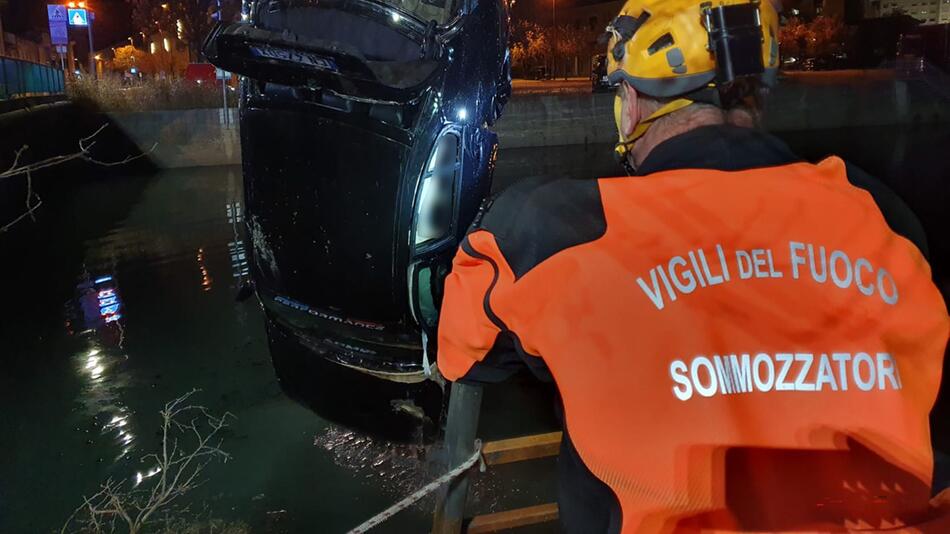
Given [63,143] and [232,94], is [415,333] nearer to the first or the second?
[63,143]

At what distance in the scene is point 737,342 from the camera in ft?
3.20

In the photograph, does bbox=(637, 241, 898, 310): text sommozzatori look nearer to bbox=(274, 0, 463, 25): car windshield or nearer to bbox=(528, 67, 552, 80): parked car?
bbox=(274, 0, 463, 25): car windshield

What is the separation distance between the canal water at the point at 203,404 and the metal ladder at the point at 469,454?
2.79 feet

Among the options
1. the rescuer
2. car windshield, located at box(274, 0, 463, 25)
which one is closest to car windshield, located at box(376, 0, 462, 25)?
car windshield, located at box(274, 0, 463, 25)

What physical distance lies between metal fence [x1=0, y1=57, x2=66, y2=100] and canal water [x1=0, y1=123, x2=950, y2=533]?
6651 mm

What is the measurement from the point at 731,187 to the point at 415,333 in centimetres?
270

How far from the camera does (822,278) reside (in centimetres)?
101

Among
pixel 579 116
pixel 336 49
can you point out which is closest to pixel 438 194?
→ pixel 336 49

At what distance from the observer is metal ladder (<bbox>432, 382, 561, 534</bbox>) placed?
1756 millimetres

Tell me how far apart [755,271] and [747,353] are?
0.40ft

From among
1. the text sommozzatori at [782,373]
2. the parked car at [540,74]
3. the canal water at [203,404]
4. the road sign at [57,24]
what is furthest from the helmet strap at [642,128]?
the parked car at [540,74]

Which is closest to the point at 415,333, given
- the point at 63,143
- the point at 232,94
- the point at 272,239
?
the point at 272,239

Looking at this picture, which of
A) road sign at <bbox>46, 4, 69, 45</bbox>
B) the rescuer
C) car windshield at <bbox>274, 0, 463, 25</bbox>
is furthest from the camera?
road sign at <bbox>46, 4, 69, 45</bbox>

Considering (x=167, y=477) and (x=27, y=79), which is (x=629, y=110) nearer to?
(x=167, y=477)
